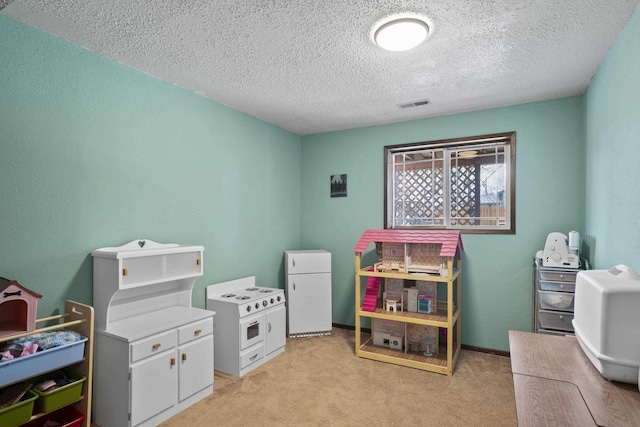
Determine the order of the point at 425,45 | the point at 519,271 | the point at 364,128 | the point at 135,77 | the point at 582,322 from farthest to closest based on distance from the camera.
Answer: the point at 364,128 < the point at 519,271 < the point at 135,77 < the point at 425,45 < the point at 582,322

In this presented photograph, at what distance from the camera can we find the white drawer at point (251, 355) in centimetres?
306

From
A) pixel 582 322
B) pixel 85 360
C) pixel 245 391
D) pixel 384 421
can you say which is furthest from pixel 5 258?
pixel 582 322

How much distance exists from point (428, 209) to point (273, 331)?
221 cm

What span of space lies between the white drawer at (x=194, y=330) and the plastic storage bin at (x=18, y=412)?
33.4 inches

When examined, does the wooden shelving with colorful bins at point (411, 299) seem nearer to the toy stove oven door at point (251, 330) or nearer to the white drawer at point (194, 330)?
the toy stove oven door at point (251, 330)

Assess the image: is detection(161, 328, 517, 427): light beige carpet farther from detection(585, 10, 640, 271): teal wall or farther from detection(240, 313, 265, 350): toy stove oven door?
detection(585, 10, 640, 271): teal wall

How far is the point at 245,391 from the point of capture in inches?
109

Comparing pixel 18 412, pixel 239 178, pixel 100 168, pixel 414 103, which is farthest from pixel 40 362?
pixel 414 103

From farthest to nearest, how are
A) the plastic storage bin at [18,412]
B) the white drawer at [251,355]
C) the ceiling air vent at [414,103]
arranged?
the ceiling air vent at [414,103] < the white drawer at [251,355] < the plastic storage bin at [18,412]

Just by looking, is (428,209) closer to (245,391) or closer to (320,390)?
(320,390)

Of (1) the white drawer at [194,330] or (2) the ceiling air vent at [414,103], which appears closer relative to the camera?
(1) the white drawer at [194,330]

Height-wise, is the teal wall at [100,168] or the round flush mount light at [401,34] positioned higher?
the round flush mount light at [401,34]

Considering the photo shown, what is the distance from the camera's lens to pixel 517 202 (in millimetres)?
A: 3438

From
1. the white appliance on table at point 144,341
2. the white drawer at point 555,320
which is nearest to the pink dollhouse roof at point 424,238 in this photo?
the white drawer at point 555,320
